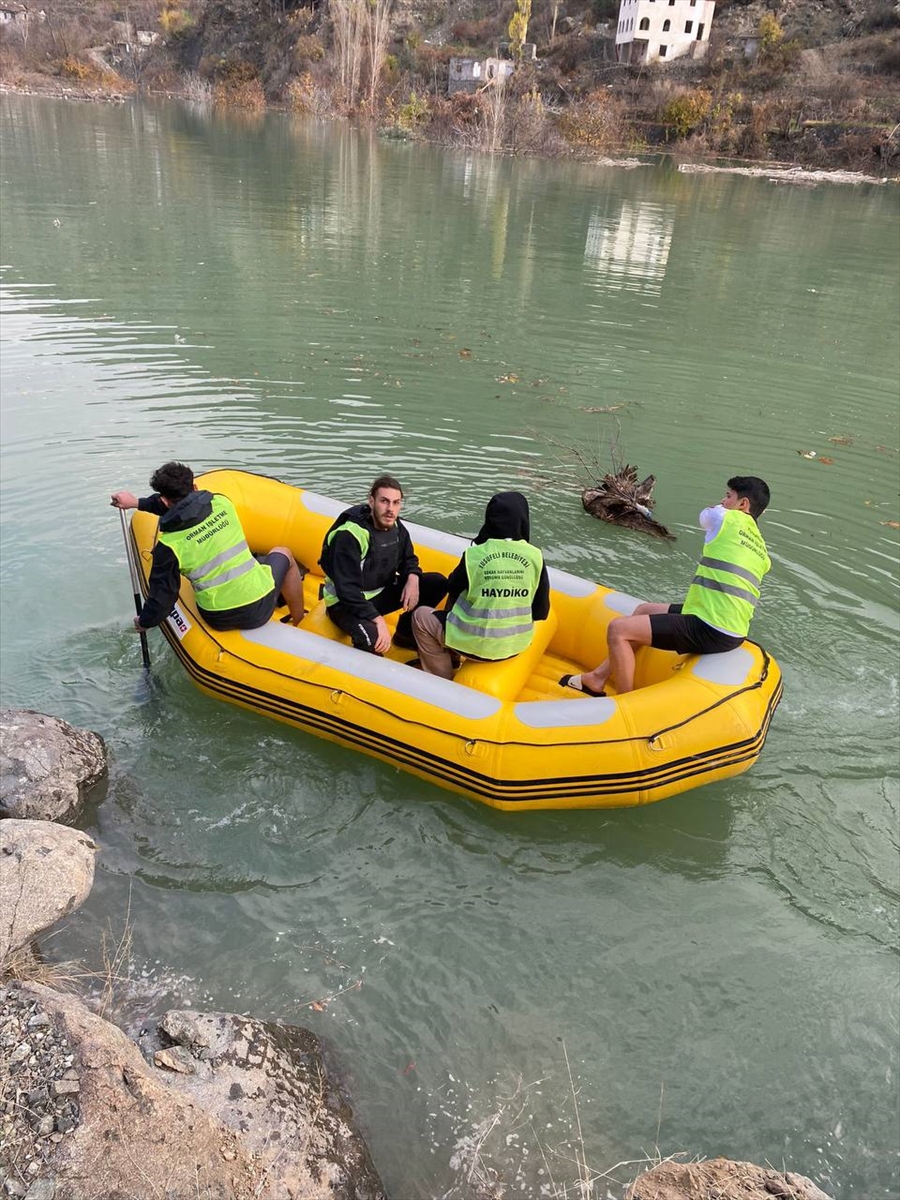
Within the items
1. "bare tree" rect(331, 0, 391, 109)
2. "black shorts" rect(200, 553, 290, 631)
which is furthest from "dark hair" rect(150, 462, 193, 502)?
"bare tree" rect(331, 0, 391, 109)

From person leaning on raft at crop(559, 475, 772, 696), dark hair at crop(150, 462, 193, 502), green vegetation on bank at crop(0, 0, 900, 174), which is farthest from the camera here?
green vegetation on bank at crop(0, 0, 900, 174)

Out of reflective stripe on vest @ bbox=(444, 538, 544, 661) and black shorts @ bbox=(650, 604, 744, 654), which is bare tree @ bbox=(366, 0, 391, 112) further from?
black shorts @ bbox=(650, 604, 744, 654)

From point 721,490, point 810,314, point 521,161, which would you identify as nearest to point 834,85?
point 521,161

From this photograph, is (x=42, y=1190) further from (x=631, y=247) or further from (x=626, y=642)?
(x=631, y=247)

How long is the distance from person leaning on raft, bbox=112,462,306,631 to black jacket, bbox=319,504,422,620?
17.2 inches

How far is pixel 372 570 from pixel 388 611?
14.7 inches

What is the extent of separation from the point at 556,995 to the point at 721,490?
214 inches

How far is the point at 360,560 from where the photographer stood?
446cm

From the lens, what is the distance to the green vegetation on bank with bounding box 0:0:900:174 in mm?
39031

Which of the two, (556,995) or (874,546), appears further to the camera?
(874,546)

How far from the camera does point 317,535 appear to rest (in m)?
5.57

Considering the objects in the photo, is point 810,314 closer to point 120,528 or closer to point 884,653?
point 884,653

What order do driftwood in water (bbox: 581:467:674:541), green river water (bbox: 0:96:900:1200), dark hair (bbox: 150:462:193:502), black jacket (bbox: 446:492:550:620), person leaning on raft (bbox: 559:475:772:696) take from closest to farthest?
green river water (bbox: 0:96:900:1200) → black jacket (bbox: 446:492:550:620) → dark hair (bbox: 150:462:193:502) → person leaning on raft (bbox: 559:475:772:696) → driftwood in water (bbox: 581:467:674:541)

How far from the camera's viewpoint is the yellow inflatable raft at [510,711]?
3947 mm
